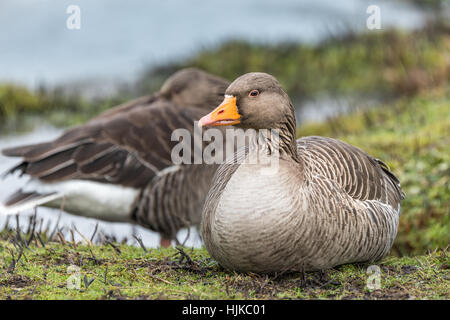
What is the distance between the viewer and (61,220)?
8562mm

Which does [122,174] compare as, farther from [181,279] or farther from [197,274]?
[181,279]

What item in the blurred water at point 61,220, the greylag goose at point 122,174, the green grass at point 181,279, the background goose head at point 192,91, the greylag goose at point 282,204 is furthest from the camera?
the background goose head at point 192,91

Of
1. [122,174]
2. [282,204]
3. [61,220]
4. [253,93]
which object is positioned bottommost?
[61,220]

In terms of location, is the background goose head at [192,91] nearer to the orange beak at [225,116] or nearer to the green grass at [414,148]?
the green grass at [414,148]

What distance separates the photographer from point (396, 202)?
571 centimetres

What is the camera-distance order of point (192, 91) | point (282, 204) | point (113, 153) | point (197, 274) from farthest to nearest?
point (192, 91)
point (113, 153)
point (197, 274)
point (282, 204)

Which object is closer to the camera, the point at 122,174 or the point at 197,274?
the point at 197,274

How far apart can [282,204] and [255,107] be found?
789mm

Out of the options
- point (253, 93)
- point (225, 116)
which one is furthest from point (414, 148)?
point (225, 116)

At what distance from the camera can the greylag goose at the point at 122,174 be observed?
766 cm

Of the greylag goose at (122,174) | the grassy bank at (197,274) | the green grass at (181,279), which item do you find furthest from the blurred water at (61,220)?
the green grass at (181,279)

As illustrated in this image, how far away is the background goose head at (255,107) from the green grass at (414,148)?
300 cm

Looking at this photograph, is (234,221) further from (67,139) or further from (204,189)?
(67,139)

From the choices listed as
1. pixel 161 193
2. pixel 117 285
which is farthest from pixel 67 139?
pixel 117 285
